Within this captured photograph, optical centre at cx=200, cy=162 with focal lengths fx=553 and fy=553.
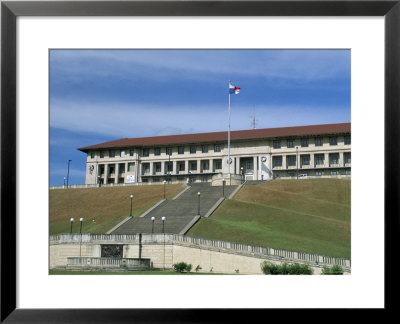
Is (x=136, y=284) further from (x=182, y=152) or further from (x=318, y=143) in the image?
(x=182, y=152)

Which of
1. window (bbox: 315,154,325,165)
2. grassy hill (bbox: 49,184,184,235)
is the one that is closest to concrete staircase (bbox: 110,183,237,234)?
grassy hill (bbox: 49,184,184,235)

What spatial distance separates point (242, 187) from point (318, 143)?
13059 millimetres

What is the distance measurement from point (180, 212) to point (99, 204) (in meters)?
10.7

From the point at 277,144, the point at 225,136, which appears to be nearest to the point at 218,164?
the point at 225,136

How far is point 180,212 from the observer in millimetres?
39438

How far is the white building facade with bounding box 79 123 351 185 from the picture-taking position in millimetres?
56438

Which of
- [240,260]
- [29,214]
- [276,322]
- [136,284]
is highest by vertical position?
[29,214]

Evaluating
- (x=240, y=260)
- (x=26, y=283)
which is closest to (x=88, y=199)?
(x=240, y=260)

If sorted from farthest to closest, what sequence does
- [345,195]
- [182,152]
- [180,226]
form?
[182,152], [345,195], [180,226]

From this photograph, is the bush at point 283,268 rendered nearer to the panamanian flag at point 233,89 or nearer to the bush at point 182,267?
the bush at point 182,267

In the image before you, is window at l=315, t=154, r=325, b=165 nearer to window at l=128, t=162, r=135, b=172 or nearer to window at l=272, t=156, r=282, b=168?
window at l=272, t=156, r=282, b=168

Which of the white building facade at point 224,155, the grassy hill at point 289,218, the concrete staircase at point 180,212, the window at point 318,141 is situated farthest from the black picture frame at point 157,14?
the window at point 318,141

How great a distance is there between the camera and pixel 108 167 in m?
64.4

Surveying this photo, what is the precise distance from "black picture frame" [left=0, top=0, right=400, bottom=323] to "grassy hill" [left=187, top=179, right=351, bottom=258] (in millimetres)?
20715
